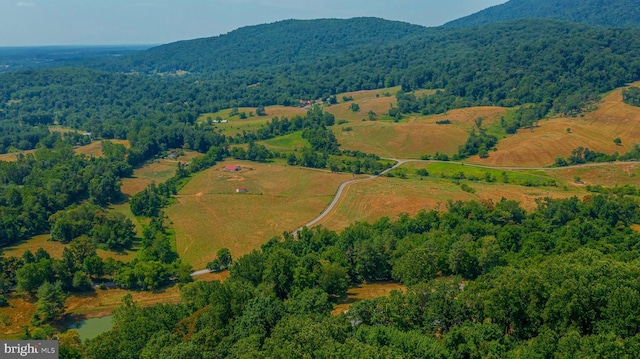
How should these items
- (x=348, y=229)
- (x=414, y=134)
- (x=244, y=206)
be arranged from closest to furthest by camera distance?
(x=348, y=229), (x=244, y=206), (x=414, y=134)

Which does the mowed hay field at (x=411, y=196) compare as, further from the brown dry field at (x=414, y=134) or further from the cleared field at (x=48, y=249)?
the cleared field at (x=48, y=249)

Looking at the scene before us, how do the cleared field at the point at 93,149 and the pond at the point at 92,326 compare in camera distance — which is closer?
the pond at the point at 92,326

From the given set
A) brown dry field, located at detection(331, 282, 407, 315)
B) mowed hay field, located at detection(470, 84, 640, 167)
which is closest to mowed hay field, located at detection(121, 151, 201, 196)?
brown dry field, located at detection(331, 282, 407, 315)

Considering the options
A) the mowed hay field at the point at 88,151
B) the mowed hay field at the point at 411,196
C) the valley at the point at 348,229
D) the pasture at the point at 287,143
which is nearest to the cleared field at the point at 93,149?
the mowed hay field at the point at 88,151

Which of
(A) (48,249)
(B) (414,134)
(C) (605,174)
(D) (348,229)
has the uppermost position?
(B) (414,134)

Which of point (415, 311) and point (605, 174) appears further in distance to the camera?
point (605, 174)

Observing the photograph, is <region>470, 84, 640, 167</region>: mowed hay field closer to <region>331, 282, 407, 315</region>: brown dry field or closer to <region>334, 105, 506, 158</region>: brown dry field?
<region>334, 105, 506, 158</region>: brown dry field

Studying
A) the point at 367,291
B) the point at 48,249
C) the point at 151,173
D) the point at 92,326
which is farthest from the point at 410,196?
the point at 151,173

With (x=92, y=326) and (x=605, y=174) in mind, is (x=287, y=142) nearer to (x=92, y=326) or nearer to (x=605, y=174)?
(x=605, y=174)
